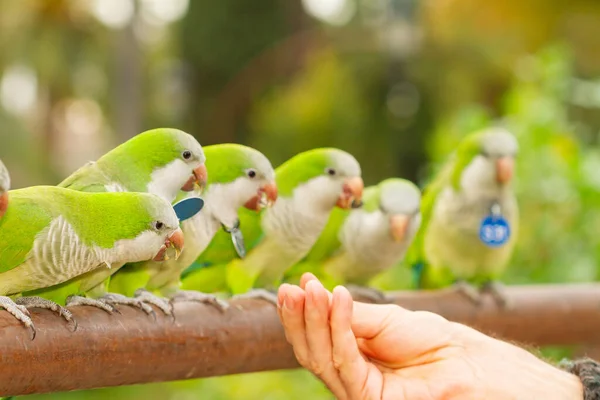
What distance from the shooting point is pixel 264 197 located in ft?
4.07

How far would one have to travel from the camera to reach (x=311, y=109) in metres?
4.27

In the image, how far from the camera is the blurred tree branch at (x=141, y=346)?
909 mm

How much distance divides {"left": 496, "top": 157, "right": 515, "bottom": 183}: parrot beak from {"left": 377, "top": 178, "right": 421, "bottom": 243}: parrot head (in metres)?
0.25

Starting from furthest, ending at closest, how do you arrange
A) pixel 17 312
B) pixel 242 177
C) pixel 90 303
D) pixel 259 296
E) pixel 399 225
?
pixel 399 225 → pixel 259 296 → pixel 242 177 → pixel 90 303 → pixel 17 312

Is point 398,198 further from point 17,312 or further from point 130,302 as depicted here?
point 17,312

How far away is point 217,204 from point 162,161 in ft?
0.54

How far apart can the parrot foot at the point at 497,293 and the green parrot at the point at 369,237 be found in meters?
0.30

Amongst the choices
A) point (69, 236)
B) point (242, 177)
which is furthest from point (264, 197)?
point (69, 236)

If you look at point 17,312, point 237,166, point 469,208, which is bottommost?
point 17,312

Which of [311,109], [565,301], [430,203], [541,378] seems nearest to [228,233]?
[541,378]

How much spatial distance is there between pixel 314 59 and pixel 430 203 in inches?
113

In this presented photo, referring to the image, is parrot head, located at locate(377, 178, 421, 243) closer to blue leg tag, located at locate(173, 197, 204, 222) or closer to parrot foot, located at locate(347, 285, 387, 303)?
parrot foot, located at locate(347, 285, 387, 303)

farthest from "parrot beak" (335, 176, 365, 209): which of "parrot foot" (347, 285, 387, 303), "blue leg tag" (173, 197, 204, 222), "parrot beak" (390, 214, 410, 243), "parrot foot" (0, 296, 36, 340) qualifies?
"parrot foot" (0, 296, 36, 340)

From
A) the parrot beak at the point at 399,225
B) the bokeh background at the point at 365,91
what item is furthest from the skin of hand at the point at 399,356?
the bokeh background at the point at 365,91
